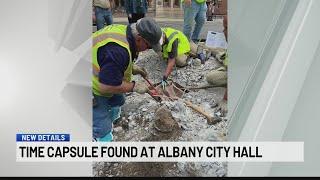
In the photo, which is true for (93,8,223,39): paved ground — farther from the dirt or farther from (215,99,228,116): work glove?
(215,99,228,116): work glove

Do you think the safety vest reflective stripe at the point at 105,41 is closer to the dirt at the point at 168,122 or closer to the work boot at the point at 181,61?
the dirt at the point at 168,122

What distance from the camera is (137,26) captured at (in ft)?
7.38

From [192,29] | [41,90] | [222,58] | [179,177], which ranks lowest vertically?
[179,177]

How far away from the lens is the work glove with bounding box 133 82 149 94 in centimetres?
A: 229

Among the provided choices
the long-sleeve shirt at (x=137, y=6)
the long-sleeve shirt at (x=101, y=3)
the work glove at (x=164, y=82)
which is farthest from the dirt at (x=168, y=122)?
the long-sleeve shirt at (x=101, y=3)

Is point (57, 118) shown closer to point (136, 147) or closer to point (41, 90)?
point (41, 90)

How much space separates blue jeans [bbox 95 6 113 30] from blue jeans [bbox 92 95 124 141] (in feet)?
1.30

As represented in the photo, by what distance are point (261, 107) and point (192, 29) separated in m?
0.56

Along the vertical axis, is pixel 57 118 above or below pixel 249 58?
below

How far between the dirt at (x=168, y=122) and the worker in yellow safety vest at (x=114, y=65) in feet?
0.15

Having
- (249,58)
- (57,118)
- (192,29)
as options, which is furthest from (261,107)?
(57,118)

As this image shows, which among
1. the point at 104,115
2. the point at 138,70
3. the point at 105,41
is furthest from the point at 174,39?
the point at 104,115

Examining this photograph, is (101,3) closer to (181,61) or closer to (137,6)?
(137,6)

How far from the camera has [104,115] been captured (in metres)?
2.28
